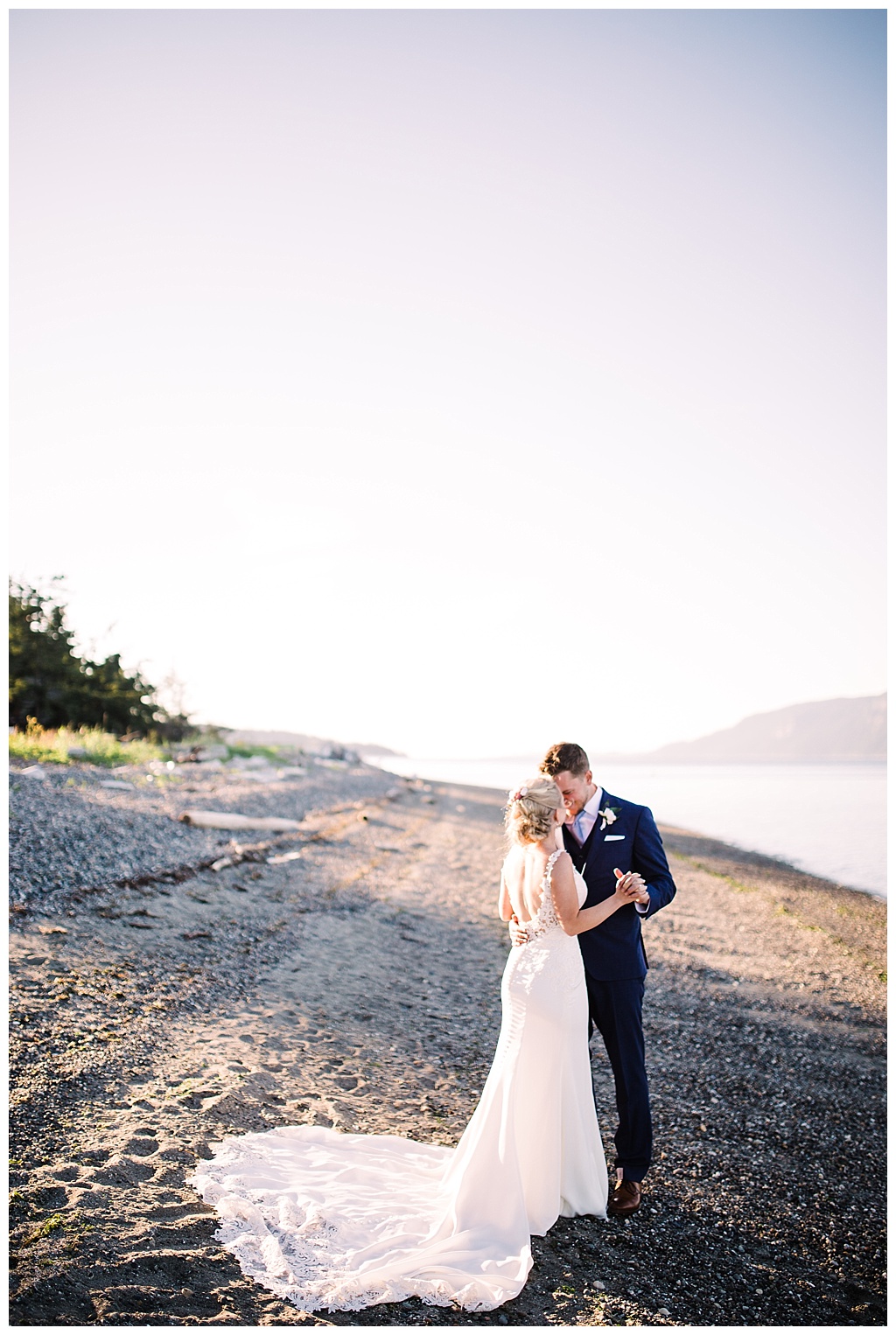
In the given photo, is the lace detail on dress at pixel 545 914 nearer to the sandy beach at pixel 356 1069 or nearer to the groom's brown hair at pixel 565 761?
the groom's brown hair at pixel 565 761

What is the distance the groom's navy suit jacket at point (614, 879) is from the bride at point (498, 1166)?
0.73 ft

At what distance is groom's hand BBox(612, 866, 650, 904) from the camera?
439cm

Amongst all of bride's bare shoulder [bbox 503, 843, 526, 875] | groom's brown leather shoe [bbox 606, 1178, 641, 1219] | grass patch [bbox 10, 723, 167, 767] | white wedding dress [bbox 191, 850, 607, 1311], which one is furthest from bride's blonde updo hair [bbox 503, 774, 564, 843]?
grass patch [bbox 10, 723, 167, 767]

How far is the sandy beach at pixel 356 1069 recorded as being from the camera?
373cm

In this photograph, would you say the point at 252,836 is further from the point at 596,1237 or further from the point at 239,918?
the point at 596,1237

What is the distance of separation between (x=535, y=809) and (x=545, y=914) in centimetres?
66

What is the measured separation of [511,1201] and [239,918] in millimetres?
6891

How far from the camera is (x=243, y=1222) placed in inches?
155

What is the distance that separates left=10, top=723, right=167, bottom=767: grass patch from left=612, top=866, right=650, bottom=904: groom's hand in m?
16.8

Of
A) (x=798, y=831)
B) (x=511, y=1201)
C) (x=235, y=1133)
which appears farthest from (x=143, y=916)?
(x=798, y=831)

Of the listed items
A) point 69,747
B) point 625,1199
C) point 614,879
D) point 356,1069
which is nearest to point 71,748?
point 69,747

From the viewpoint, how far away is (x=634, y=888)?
4.41m

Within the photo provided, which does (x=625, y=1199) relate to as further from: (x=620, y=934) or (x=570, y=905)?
(x=570, y=905)

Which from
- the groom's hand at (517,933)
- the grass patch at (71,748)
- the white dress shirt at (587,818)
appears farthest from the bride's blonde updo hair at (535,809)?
the grass patch at (71,748)
